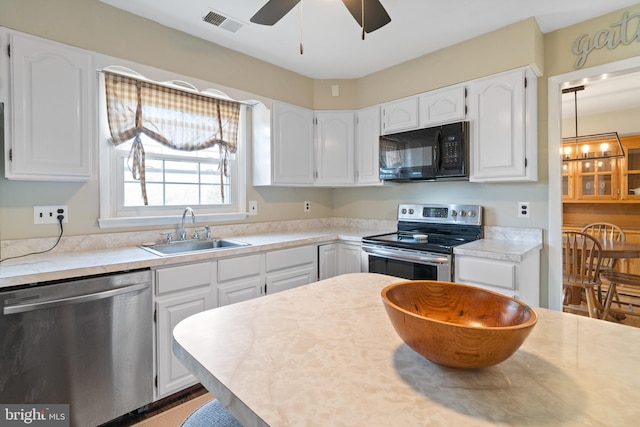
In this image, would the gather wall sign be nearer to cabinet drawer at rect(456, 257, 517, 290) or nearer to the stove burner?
the stove burner

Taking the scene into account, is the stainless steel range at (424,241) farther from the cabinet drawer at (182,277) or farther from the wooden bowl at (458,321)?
the wooden bowl at (458,321)

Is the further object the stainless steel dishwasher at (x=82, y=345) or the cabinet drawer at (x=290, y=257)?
the cabinet drawer at (x=290, y=257)

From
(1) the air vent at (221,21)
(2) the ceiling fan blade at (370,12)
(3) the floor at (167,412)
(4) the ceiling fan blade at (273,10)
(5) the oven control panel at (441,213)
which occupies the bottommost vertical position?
(3) the floor at (167,412)

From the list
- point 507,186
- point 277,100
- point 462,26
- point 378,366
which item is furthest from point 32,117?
point 507,186

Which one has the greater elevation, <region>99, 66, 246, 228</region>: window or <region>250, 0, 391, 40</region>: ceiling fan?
<region>250, 0, 391, 40</region>: ceiling fan

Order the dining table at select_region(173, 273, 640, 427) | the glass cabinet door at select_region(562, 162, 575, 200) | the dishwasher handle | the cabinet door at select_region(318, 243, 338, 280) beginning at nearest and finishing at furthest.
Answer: the dining table at select_region(173, 273, 640, 427)
the dishwasher handle
the cabinet door at select_region(318, 243, 338, 280)
the glass cabinet door at select_region(562, 162, 575, 200)

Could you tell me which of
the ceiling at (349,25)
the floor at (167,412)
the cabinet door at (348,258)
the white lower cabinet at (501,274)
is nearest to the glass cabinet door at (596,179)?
the ceiling at (349,25)

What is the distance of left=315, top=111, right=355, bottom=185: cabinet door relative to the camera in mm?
3277

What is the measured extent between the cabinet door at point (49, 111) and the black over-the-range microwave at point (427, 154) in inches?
91.3

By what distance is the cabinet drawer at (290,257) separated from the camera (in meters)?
2.45

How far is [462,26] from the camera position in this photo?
237 centimetres

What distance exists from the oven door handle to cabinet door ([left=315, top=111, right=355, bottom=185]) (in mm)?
896

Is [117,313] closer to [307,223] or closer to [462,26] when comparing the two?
[307,223]

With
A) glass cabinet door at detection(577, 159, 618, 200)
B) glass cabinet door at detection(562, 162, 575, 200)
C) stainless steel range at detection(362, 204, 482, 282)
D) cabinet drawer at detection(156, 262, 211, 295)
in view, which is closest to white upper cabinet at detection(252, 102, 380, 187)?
stainless steel range at detection(362, 204, 482, 282)
